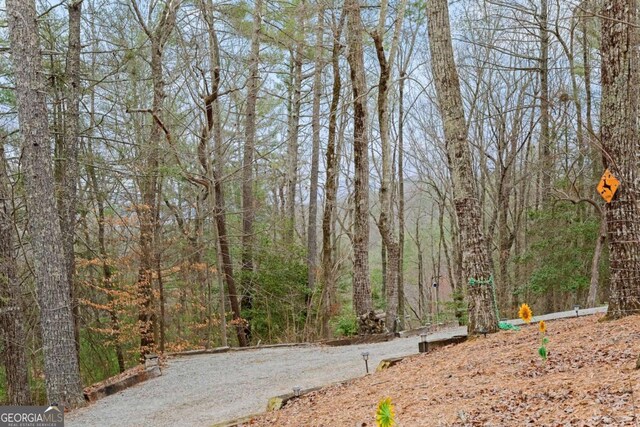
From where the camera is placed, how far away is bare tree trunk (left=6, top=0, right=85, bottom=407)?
295 inches

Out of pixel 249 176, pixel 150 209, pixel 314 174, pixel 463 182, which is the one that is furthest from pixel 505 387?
pixel 314 174

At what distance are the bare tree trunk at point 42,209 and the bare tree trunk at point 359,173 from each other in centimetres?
541

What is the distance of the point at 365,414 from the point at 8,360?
6875 mm

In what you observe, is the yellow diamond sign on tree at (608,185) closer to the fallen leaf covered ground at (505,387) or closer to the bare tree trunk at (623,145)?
the bare tree trunk at (623,145)

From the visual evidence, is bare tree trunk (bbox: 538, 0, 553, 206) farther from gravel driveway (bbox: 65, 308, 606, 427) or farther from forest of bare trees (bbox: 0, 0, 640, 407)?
gravel driveway (bbox: 65, 308, 606, 427)

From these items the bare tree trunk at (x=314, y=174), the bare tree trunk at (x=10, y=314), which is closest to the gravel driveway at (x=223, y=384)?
the bare tree trunk at (x=10, y=314)

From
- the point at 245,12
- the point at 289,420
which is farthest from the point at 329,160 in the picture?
the point at 289,420

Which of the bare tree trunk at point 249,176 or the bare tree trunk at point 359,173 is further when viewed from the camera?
the bare tree trunk at point 249,176

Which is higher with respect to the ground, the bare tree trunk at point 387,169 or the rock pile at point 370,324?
the bare tree trunk at point 387,169

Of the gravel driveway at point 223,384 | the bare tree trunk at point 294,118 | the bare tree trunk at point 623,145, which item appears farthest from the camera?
the bare tree trunk at point 294,118

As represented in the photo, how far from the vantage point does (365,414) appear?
4.52m

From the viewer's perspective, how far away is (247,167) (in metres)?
14.5

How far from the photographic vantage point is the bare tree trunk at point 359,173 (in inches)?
440

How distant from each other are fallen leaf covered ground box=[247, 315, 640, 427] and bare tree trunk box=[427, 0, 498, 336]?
0.46 m
